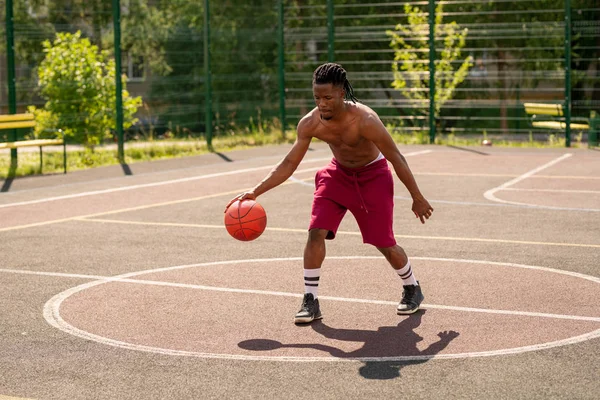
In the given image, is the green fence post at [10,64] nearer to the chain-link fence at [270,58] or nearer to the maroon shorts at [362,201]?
the chain-link fence at [270,58]

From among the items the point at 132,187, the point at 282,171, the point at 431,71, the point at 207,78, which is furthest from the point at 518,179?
the point at 282,171

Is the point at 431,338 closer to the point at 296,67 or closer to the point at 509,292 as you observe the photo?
the point at 509,292

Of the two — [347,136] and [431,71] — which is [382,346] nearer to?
[347,136]

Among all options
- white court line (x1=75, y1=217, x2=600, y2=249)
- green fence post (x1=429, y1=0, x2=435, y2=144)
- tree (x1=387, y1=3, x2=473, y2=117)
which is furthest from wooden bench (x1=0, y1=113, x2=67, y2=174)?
tree (x1=387, y1=3, x2=473, y2=117)

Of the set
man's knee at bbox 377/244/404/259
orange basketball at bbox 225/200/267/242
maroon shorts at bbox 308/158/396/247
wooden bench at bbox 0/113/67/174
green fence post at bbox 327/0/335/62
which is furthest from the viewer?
green fence post at bbox 327/0/335/62

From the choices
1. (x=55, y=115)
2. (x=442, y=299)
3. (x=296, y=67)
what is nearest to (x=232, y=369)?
(x=442, y=299)

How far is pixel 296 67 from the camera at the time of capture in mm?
29703

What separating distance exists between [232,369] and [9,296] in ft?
10.1

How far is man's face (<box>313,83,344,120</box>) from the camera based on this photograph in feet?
25.3

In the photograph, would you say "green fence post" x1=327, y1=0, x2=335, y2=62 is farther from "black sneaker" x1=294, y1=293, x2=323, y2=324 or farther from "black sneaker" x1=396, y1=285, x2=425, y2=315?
"black sneaker" x1=294, y1=293, x2=323, y2=324

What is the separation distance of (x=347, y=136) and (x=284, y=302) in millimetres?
1532

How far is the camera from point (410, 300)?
827cm

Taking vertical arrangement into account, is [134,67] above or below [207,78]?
above

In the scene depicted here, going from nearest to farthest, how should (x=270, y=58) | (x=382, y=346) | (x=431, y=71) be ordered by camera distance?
(x=382, y=346) < (x=431, y=71) < (x=270, y=58)
